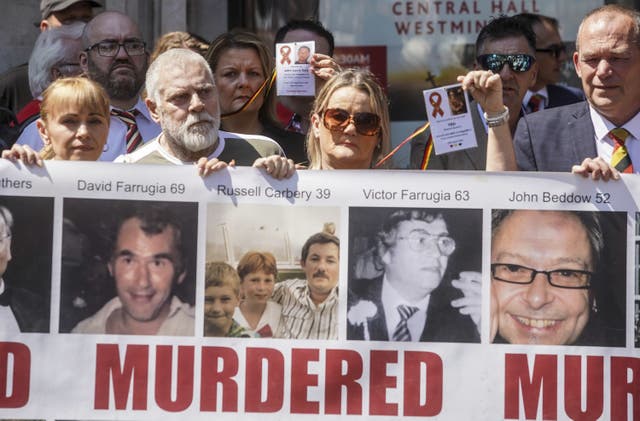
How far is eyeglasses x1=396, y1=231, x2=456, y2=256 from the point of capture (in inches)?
187

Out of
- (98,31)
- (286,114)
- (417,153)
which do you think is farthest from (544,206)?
(286,114)

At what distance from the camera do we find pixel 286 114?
833 cm

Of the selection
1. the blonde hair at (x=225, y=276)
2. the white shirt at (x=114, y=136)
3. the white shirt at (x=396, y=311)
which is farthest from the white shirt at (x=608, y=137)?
the white shirt at (x=114, y=136)

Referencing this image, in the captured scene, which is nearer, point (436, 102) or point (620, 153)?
point (436, 102)

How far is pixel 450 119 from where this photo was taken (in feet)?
16.6

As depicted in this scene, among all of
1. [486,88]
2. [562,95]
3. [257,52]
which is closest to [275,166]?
[486,88]

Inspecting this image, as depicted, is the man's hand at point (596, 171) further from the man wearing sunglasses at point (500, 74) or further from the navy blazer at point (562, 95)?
the navy blazer at point (562, 95)

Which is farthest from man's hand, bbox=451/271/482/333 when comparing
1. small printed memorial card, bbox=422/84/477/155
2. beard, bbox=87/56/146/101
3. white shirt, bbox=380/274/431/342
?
beard, bbox=87/56/146/101

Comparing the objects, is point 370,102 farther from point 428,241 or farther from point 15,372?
point 15,372

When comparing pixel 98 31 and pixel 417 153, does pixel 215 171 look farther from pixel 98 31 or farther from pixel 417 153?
pixel 98 31

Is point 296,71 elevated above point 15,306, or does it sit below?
above

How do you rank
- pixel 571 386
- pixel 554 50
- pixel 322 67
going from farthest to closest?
1. pixel 554 50
2. pixel 322 67
3. pixel 571 386

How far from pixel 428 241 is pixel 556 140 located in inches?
30.3

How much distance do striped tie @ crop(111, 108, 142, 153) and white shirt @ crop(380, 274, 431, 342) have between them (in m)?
1.78
